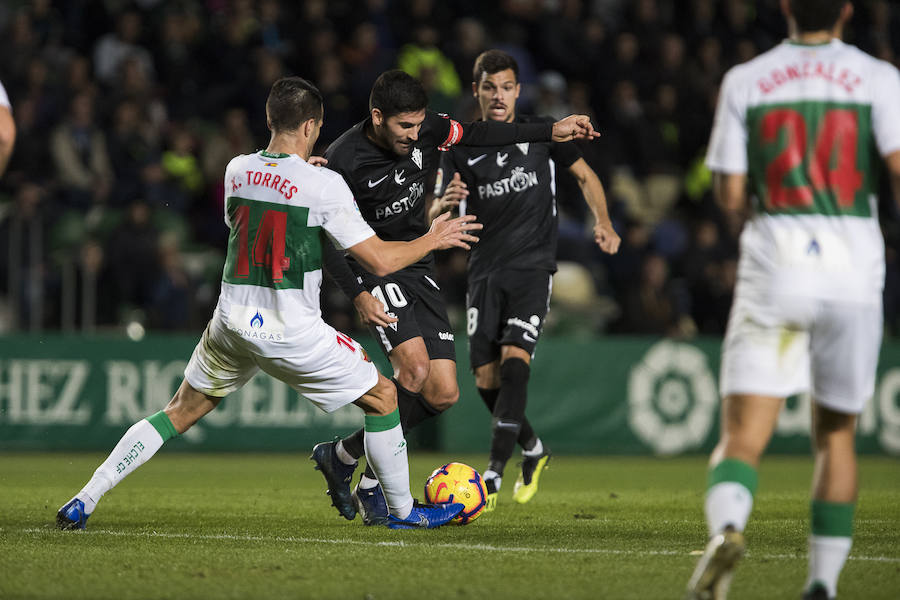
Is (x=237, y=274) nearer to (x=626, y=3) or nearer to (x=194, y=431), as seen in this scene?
(x=194, y=431)

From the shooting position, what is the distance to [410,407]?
7.39m

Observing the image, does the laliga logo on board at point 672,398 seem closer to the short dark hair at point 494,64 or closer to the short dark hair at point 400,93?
the short dark hair at point 494,64

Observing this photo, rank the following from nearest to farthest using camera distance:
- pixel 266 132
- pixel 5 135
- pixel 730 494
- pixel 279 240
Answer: pixel 730 494 → pixel 5 135 → pixel 279 240 → pixel 266 132

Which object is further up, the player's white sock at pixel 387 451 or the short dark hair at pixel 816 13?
the short dark hair at pixel 816 13

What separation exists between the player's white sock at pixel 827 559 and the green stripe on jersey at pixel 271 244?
282 centimetres

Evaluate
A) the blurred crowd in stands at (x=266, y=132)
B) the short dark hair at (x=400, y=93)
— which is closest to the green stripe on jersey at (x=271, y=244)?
the short dark hair at (x=400, y=93)

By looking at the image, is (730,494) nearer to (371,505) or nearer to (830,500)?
(830,500)

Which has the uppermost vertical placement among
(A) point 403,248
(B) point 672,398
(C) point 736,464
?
(A) point 403,248

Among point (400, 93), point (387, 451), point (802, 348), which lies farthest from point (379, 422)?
point (802, 348)

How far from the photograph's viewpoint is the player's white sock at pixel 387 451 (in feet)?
20.9

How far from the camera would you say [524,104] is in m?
16.2

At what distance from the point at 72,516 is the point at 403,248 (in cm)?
215

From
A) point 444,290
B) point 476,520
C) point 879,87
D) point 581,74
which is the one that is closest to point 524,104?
point 581,74

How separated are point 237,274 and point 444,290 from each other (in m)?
8.23
